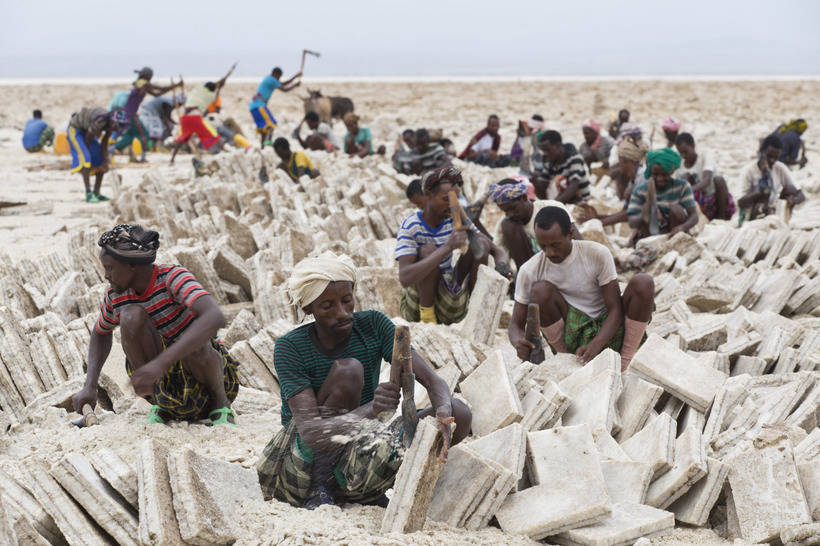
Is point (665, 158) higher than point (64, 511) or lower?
higher

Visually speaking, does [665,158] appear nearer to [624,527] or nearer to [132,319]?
[624,527]

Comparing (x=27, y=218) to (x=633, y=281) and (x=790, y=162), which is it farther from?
(x=790, y=162)

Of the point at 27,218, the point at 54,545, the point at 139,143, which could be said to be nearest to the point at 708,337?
the point at 54,545

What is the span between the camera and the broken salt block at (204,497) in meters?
2.23

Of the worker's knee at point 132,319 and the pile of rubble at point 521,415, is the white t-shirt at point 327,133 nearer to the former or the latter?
the pile of rubble at point 521,415

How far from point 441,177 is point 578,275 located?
1008mm

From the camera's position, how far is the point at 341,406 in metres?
2.55

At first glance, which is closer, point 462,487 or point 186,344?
point 462,487

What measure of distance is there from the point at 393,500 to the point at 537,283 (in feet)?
6.55

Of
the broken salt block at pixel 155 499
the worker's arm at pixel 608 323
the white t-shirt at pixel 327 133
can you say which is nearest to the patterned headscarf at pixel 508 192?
the worker's arm at pixel 608 323

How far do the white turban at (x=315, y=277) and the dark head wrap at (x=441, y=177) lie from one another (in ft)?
6.68

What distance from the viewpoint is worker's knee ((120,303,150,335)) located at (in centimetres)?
315

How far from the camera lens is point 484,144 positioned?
11883mm

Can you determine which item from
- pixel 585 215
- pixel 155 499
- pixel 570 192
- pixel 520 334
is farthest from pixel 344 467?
pixel 570 192
